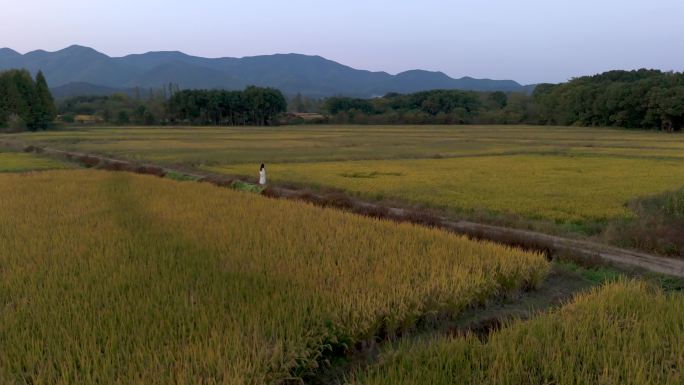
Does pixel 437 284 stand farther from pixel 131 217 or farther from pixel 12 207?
pixel 12 207

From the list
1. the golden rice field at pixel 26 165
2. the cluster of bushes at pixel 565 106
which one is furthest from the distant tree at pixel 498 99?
the golden rice field at pixel 26 165

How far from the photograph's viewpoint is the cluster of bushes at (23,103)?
66.6 metres

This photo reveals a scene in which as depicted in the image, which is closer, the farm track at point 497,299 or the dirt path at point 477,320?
the dirt path at point 477,320

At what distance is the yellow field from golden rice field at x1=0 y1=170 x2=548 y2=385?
5103 mm

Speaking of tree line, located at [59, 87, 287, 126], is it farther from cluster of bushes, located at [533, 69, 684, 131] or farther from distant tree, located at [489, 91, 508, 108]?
distant tree, located at [489, 91, 508, 108]

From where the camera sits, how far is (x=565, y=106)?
7981cm

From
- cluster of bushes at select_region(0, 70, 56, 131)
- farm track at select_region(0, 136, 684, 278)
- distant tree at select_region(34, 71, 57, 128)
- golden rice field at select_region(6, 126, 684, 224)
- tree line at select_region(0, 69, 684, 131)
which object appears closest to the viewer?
farm track at select_region(0, 136, 684, 278)

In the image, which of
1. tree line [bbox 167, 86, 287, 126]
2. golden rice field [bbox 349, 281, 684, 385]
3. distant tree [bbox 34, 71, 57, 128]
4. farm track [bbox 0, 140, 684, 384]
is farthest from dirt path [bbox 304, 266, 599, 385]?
tree line [bbox 167, 86, 287, 126]

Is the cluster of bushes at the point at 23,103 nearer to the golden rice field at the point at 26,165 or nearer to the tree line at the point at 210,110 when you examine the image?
the tree line at the point at 210,110

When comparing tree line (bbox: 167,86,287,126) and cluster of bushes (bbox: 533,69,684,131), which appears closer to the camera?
cluster of bushes (bbox: 533,69,684,131)

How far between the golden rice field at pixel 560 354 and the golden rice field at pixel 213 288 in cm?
73

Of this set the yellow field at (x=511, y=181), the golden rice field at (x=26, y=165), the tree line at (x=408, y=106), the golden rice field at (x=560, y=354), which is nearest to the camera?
the golden rice field at (x=560, y=354)

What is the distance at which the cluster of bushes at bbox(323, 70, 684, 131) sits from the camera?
6266cm

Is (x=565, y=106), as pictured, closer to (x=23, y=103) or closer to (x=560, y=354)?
(x=23, y=103)
